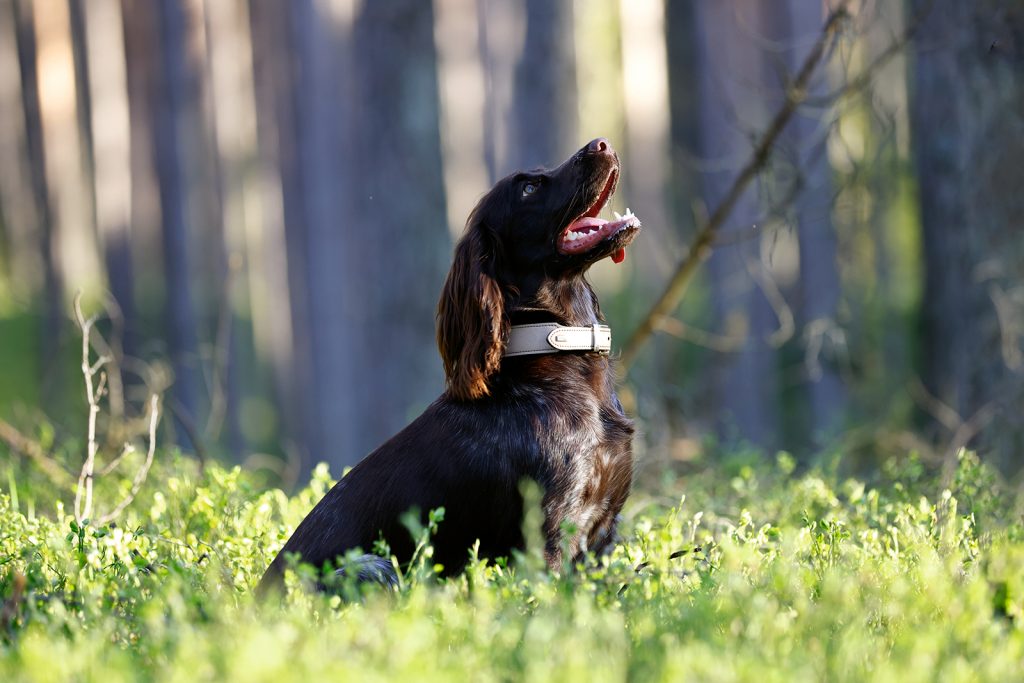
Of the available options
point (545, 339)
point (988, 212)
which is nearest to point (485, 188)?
point (988, 212)

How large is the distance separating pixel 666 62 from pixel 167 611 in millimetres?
17254

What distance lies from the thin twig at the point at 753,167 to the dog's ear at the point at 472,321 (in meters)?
2.15

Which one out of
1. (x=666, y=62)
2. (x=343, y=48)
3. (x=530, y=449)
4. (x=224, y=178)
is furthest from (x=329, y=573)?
(x=224, y=178)

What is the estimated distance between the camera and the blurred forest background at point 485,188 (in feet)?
21.0

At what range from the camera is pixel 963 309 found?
6941 mm

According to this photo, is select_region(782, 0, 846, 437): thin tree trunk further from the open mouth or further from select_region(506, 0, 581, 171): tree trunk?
the open mouth

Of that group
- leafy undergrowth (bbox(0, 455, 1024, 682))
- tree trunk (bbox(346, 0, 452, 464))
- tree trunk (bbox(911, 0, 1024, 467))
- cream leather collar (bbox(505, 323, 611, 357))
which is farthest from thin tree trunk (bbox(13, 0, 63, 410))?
leafy undergrowth (bbox(0, 455, 1024, 682))

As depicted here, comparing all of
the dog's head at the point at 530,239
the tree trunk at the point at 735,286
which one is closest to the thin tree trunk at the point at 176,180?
the tree trunk at the point at 735,286

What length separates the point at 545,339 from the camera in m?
3.99

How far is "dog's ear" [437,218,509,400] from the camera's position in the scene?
3.84 metres

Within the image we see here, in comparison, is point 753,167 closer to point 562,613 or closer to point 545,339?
point 545,339

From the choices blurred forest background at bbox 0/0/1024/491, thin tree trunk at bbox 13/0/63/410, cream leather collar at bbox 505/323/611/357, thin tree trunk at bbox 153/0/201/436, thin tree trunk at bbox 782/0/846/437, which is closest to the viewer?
cream leather collar at bbox 505/323/611/357

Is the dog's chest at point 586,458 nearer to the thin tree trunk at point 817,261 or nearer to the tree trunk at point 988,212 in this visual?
the tree trunk at point 988,212

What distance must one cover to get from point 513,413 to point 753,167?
2.64 m
